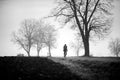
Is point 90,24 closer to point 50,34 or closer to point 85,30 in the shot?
point 85,30

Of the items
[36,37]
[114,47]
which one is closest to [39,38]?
[36,37]

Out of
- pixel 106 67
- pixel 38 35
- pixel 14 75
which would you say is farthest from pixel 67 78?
pixel 38 35

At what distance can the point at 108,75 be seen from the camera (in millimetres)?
6781

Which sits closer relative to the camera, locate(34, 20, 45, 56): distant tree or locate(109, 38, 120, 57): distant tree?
locate(34, 20, 45, 56): distant tree

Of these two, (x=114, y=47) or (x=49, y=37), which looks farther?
(x=114, y=47)

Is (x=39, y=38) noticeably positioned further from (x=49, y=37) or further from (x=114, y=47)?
(x=114, y=47)

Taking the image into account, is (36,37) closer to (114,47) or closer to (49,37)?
(49,37)

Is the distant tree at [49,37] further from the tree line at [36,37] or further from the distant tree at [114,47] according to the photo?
the distant tree at [114,47]

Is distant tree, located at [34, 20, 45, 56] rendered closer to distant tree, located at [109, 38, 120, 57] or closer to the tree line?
the tree line

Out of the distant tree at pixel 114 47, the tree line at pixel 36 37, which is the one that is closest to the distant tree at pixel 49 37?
the tree line at pixel 36 37

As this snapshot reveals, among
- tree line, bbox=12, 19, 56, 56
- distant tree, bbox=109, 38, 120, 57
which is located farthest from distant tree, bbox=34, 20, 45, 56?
distant tree, bbox=109, 38, 120, 57

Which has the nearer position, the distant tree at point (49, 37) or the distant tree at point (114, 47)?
the distant tree at point (49, 37)

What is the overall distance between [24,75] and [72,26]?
16.5 metres

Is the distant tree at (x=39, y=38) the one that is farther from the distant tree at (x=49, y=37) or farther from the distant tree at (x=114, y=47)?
the distant tree at (x=114, y=47)
